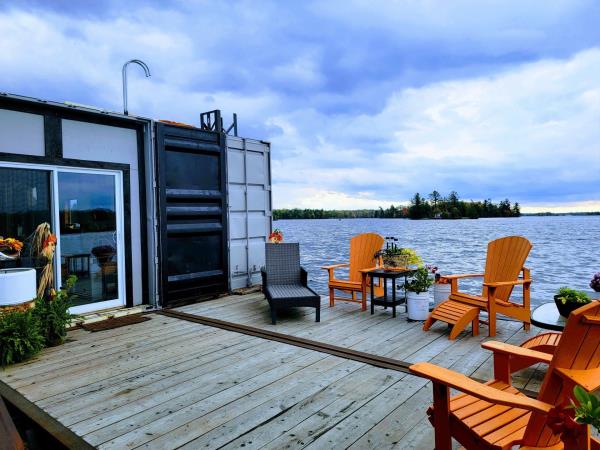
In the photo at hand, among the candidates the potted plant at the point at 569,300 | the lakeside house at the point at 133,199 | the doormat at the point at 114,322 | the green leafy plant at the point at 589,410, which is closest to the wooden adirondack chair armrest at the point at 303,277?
the lakeside house at the point at 133,199

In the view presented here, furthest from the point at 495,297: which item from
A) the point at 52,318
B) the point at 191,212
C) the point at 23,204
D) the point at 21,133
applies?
the point at 21,133

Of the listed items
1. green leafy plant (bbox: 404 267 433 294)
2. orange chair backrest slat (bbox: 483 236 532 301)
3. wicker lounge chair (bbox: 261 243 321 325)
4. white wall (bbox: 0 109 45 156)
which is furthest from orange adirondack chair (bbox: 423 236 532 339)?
white wall (bbox: 0 109 45 156)

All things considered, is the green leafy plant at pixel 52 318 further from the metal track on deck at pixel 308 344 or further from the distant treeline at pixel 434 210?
the distant treeline at pixel 434 210

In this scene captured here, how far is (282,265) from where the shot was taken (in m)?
5.90

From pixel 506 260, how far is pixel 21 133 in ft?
19.0

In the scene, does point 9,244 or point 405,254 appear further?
point 405,254

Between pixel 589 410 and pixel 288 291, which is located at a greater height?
pixel 589 410

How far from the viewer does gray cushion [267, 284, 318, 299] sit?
502 cm

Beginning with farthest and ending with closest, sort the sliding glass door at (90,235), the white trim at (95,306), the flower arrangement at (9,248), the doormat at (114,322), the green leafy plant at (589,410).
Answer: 1. the white trim at (95,306)
2. the sliding glass door at (90,235)
3. the doormat at (114,322)
4. the flower arrangement at (9,248)
5. the green leafy plant at (589,410)

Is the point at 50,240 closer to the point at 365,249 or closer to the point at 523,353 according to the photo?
the point at 365,249

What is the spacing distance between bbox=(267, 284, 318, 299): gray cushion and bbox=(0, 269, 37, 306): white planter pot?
254cm

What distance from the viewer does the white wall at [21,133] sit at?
447 cm

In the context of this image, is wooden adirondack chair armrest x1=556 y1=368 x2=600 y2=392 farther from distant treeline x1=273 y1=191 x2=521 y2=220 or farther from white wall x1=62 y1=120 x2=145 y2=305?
distant treeline x1=273 y1=191 x2=521 y2=220

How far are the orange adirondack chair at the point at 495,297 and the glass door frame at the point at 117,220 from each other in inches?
163
